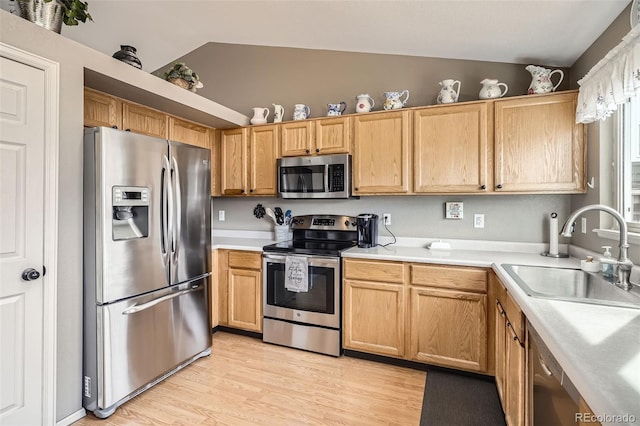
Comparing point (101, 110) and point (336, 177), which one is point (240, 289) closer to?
point (336, 177)

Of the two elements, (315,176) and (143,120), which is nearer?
(143,120)

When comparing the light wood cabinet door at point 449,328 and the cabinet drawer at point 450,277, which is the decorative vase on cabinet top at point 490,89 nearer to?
the cabinet drawer at point 450,277

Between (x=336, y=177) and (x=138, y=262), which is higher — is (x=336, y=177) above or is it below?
above

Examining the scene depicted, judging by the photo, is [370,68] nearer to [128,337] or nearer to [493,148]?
[493,148]

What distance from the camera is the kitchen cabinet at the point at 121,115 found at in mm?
2240

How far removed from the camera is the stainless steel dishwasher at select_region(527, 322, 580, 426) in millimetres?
880

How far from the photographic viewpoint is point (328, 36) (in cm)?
292

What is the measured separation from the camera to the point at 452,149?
8.43 ft

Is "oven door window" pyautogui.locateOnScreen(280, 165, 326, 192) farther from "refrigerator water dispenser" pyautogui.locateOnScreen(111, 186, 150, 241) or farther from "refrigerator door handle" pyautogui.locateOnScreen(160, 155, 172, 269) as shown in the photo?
"refrigerator water dispenser" pyautogui.locateOnScreen(111, 186, 150, 241)

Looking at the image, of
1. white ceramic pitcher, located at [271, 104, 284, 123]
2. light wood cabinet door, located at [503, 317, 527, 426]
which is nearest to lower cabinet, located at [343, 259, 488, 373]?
light wood cabinet door, located at [503, 317, 527, 426]

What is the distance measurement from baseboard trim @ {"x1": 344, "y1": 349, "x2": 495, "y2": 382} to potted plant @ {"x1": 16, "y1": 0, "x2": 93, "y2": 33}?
2892mm

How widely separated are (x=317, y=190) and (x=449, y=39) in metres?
1.61

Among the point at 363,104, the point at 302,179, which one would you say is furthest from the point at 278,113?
the point at 363,104

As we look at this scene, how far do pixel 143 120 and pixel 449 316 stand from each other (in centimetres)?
284
